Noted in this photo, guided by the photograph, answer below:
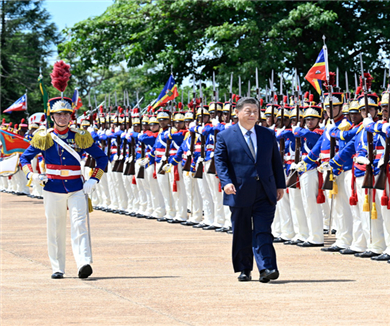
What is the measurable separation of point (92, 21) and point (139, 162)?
1231 cm

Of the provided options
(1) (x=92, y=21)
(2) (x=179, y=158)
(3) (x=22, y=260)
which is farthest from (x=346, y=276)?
(1) (x=92, y=21)

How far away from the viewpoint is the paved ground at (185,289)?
689cm

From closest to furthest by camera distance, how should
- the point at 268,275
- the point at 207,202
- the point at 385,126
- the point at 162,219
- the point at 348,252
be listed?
the point at 268,275, the point at 385,126, the point at 348,252, the point at 207,202, the point at 162,219

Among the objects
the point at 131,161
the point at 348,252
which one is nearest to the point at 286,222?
the point at 348,252

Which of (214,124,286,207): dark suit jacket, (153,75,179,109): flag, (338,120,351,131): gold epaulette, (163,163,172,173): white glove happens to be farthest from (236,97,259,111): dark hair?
(153,75,179,109): flag

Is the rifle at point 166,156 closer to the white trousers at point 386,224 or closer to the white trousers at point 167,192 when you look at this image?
the white trousers at point 167,192

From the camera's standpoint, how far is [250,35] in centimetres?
2405

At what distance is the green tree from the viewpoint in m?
50.9

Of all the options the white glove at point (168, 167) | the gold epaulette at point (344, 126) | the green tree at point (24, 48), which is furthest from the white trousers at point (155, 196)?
the green tree at point (24, 48)

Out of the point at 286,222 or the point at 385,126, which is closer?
the point at 385,126

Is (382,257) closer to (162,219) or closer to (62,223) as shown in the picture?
(62,223)

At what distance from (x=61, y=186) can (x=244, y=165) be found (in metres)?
2.07

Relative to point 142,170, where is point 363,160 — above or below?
above

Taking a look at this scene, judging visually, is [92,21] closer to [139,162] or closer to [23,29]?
[139,162]
